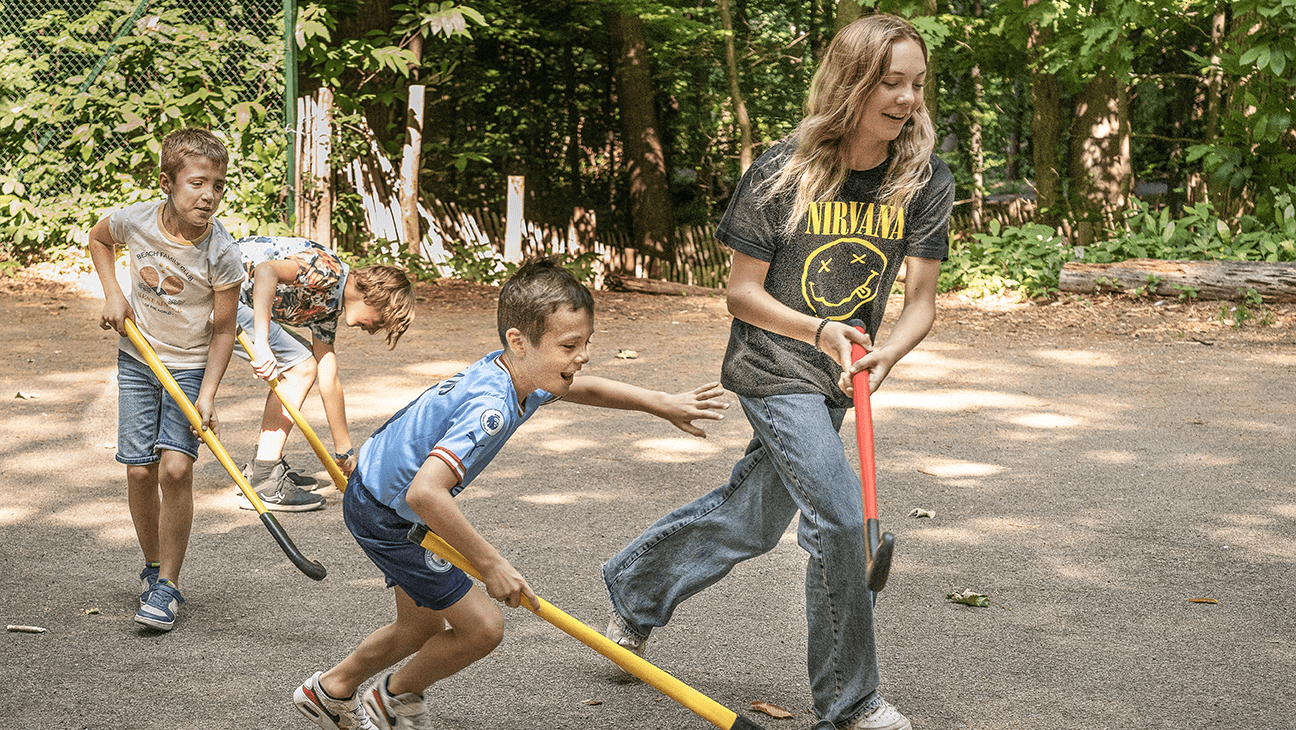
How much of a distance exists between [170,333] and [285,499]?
1.29 metres

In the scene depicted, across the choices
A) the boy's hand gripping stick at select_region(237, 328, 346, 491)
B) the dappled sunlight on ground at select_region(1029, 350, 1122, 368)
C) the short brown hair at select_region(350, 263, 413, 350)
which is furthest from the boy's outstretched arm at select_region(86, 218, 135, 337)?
the dappled sunlight on ground at select_region(1029, 350, 1122, 368)

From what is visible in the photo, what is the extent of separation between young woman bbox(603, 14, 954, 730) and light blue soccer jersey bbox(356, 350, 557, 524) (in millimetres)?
648

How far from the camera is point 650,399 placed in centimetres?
285

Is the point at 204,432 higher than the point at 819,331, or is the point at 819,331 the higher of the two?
the point at 819,331

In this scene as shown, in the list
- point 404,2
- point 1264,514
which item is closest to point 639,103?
point 404,2

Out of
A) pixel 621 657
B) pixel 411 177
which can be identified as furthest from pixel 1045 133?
pixel 621 657

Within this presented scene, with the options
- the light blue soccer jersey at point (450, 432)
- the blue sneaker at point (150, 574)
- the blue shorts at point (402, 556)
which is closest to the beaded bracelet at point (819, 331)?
the light blue soccer jersey at point (450, 432)

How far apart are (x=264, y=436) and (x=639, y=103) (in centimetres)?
1161

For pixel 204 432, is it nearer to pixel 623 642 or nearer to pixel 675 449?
pixel 623 642

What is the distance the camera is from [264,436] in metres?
4.97

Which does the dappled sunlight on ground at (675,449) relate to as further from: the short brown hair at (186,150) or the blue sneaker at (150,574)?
Result: the short brown hair at (186,150)

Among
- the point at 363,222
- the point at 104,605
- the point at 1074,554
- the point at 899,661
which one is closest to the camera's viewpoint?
the point at 899,661

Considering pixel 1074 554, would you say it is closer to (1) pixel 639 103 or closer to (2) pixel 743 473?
(2) pixel 743 473

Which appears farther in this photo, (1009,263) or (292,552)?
(1009,263)
